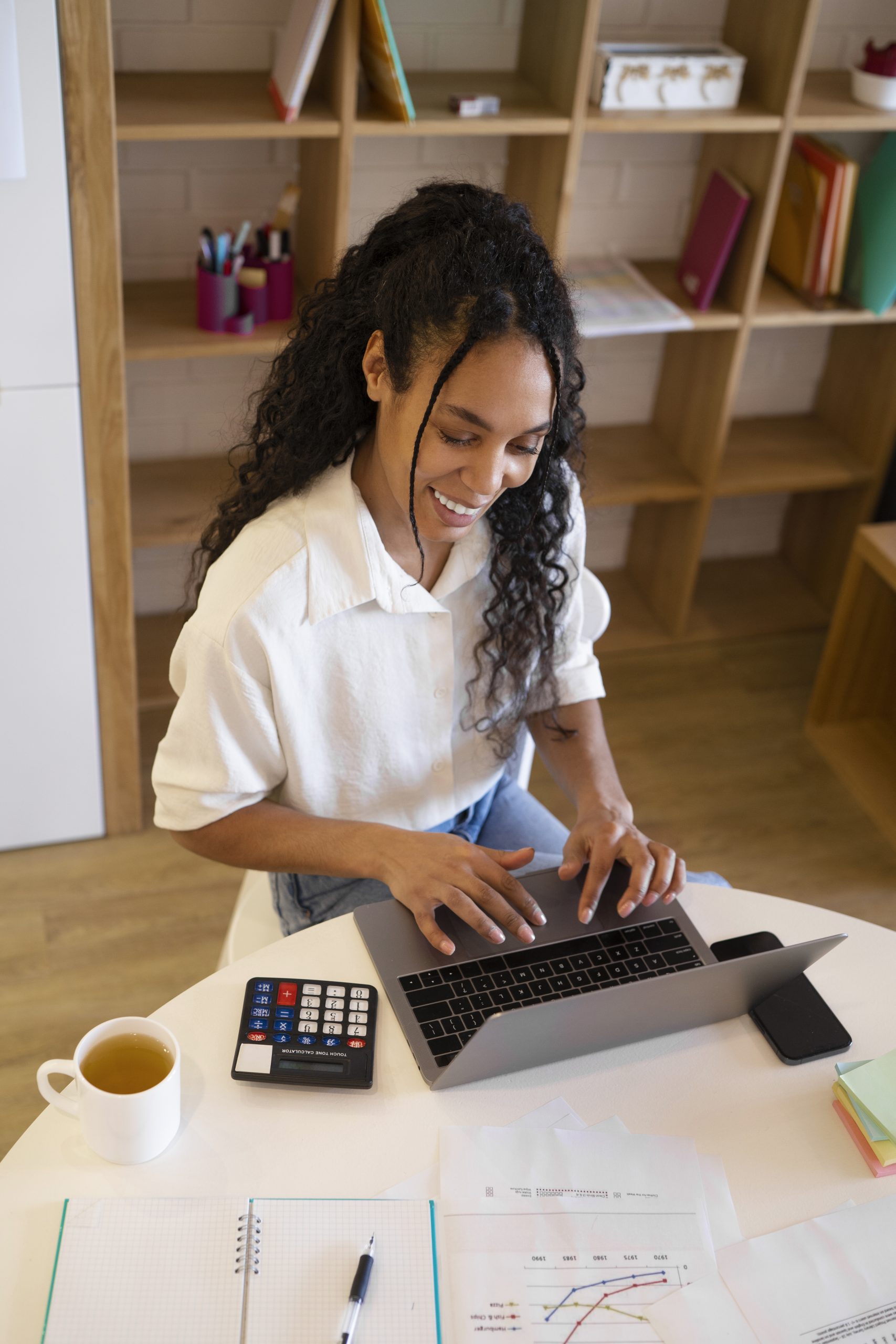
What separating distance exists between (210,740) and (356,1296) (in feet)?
1.84

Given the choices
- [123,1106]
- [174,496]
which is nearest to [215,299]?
[174,496]

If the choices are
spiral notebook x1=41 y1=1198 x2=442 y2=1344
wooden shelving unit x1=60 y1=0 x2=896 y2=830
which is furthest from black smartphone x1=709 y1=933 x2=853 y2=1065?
wooden shelving unit x1=60 y1=0 x2=896 y2=830

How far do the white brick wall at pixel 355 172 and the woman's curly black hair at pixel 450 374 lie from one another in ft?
3.34

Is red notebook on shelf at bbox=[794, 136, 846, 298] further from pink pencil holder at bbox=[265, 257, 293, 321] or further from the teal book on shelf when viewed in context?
pink pencil holder at bbox=[265, 257, 293, 321]

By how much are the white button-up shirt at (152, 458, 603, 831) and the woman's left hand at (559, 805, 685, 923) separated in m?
0.25

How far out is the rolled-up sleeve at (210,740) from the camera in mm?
1242

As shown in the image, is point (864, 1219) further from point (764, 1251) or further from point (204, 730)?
point (204, 730)

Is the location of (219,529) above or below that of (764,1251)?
above

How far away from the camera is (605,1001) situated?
1.02 m

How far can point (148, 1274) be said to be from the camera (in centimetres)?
90

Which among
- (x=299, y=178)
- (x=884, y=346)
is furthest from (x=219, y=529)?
(x=884, y=346)

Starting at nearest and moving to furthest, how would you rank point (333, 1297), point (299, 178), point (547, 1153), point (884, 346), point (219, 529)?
point (333, 1297) < point (547, 1153) < point (219, 529) < point (299, 178) < point (884, 346)

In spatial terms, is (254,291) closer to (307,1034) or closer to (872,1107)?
(307,1034)

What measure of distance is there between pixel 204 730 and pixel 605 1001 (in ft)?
1.63
